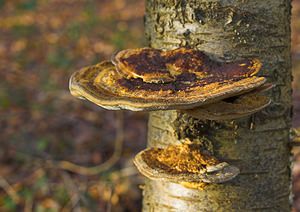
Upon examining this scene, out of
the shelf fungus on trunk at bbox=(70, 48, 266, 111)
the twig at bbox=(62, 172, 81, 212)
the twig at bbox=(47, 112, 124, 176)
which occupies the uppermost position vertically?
the shelf fungus on trunk at bbox=(70, 48, 266, 111)

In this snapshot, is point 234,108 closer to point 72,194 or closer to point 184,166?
point 184,166

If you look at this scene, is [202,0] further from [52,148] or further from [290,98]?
[52,148]

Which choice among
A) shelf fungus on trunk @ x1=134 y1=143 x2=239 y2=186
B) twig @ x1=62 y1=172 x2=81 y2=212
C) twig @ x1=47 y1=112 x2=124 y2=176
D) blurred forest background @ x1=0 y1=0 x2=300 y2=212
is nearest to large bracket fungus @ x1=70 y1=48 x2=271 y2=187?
shelf fungus on trunk @ x1=134 y1=143 x2=239 y2=186

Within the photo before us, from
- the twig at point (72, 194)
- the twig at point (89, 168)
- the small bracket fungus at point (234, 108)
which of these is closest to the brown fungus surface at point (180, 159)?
the small bracket fungus at point (234, 108)

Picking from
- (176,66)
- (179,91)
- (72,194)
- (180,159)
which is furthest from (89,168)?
(179,91)

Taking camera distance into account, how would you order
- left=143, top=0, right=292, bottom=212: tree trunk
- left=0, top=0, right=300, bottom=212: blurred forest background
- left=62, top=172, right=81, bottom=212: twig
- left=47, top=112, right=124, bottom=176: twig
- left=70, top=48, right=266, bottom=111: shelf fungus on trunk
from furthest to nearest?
left=47, top=112, right=124, bottom=176: twig → left=0, top=0, right=300, bottom=212: blurred forest background → left=62, top=172, right=81, bottom=212: twig → left=143, top=0, right=292, bottom=212: tree trunk → left=70, top=48, right=266, bottom=111: shelf fungus on trunk

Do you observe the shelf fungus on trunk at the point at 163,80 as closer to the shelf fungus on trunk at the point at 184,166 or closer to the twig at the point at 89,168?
the shelf fungus on trunk at the point at 184,166

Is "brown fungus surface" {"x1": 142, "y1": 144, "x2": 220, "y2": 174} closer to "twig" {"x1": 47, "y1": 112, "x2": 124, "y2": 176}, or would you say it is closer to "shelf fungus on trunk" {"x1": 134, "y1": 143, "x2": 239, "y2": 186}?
"shelf fungus on trunk" {"x1": 134, "y1": 143, "x2": 239, "y2": 186}
